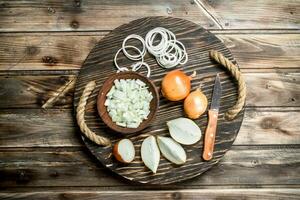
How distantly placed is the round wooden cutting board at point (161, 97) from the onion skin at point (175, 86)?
0.04 metres

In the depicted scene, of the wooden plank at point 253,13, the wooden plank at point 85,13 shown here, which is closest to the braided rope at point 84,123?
the wooden plank at point 85,13

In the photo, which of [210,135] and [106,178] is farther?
[106,178]

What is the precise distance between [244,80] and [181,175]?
0.33m

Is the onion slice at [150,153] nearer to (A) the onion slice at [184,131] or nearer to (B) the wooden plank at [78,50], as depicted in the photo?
(A) the onion slice at [184,131]

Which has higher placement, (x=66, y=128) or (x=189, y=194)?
(x=66, y=128)

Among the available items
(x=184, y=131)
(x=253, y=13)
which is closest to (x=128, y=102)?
(x=184, y=131)

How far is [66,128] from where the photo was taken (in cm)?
130

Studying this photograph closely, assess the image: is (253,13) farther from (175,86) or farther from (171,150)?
(171,150)

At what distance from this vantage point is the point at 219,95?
47.6 inches

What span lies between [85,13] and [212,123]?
49 cm

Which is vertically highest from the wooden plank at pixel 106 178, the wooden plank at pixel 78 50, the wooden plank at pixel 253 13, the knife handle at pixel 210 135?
the wooden plank at pixel 253 13

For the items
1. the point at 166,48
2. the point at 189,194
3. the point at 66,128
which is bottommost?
the point at 189,194

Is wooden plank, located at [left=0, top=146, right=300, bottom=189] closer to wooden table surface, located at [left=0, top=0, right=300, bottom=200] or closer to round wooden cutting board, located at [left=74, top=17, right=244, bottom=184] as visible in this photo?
wooden table surface, located at [left=0, top=0, right=300, bottom=200]

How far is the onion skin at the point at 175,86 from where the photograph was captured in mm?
1162
